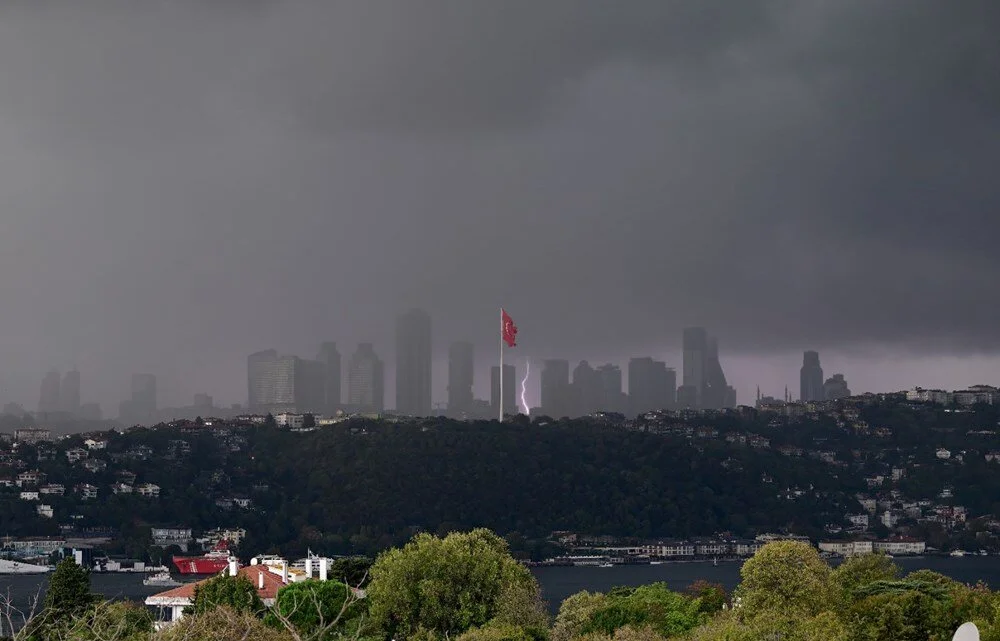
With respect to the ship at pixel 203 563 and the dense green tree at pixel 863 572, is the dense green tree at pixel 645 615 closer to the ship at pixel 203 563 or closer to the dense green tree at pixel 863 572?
the dense green tree at pixel 863 572

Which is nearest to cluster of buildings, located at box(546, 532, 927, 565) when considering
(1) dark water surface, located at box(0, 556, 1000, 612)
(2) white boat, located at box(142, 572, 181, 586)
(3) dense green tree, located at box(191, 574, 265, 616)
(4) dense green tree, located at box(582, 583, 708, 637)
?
(1) dark water surface, located at box(0, 556, 1000, 612)

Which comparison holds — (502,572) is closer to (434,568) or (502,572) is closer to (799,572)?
(434,568)

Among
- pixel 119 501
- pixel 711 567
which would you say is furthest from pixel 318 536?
pixel 711 567

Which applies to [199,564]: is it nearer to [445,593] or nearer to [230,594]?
[230,594]

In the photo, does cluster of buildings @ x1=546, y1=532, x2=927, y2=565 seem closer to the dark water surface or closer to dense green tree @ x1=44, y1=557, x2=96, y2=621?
the dark water surface

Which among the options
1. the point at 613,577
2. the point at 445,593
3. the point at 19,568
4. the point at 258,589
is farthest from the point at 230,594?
the point at 19,568

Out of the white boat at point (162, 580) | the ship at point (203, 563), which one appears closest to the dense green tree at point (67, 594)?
the white boat at point (162, 580)
